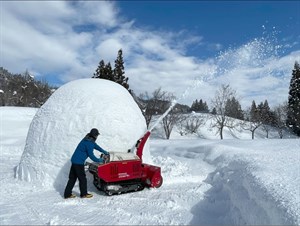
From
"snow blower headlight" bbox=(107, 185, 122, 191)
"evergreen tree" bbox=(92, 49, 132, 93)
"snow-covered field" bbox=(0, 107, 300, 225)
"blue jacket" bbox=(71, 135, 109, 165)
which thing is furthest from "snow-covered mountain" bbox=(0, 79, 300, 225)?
"evergreen tree" bbox=(92, 49, 132, 93)

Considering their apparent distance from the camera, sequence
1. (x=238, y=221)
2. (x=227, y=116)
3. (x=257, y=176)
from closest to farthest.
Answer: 1. (x=238, y=221)
2. (x=257, y=176)
3. (x=227, y=116)

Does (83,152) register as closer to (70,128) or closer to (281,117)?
(70,128)

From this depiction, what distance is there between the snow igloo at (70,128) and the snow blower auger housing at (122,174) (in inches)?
31.7

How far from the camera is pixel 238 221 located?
496 centimetres

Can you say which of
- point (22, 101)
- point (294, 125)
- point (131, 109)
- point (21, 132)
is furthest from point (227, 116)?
point (131, 109)

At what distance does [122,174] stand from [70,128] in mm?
1819

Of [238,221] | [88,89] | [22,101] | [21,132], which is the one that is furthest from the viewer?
[22,101]

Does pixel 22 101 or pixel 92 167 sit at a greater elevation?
pixel 22 101

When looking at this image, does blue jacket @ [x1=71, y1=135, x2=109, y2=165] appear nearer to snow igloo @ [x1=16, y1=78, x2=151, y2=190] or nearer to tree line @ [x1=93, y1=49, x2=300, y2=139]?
snow igloo @ [x1=16, y1=78, x2=151, y2=190]

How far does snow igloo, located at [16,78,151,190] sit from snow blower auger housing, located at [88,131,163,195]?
2.64 feet

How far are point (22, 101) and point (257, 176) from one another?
48.9 metres

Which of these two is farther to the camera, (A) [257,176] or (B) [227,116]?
(B) [227,116]

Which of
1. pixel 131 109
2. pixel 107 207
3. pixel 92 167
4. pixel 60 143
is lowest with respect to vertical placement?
pixel 107 207

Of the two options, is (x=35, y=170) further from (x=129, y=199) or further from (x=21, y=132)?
(x=21, y=132)
